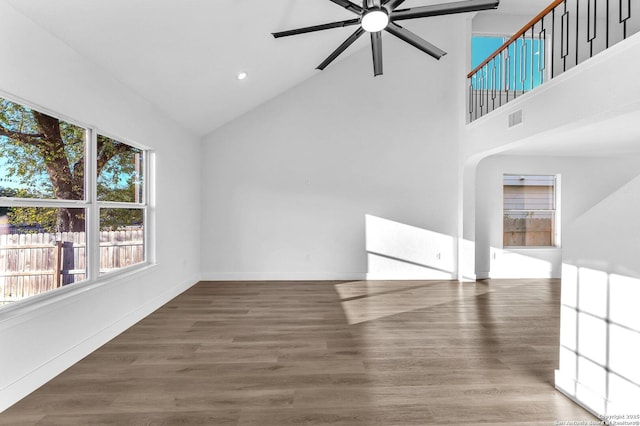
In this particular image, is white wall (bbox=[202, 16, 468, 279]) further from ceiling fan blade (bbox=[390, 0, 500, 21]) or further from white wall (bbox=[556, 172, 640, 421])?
white wall (bbox=[556, 172, 640, 421])

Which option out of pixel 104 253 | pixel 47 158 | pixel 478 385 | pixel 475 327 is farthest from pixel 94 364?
pixel 475 327

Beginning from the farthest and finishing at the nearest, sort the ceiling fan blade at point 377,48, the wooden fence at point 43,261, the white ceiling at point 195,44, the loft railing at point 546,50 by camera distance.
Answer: the loft railing at point 546,50, the ceiling fan blade at point 377,48, the white ceiling at point 195,44, the wooden fence at point 43,261

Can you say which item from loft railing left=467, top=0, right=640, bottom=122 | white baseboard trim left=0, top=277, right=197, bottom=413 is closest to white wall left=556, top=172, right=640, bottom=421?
white baseboard trim left=0, top=277, right=197, bottom=413

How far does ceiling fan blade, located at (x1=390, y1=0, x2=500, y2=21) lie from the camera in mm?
2559

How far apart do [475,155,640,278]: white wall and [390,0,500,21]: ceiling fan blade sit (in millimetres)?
4367

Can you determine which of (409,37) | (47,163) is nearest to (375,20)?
(409,37)

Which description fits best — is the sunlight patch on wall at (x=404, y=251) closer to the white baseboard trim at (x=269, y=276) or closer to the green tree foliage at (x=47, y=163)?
the white baseboard trim at (x=269, y=276)

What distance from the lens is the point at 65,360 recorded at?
2760 millimetres

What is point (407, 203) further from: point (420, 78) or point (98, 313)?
point (98, 313)

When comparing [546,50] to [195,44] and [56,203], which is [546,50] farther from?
[56,203]

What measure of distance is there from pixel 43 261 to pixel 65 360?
31.1 inches

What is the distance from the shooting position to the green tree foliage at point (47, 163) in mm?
2428

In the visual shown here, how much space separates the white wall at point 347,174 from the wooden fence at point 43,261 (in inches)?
111

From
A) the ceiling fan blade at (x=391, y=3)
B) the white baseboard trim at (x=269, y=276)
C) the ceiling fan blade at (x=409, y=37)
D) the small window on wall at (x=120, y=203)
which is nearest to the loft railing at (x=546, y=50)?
the ceiling fan blade at (x=409, y=37)
